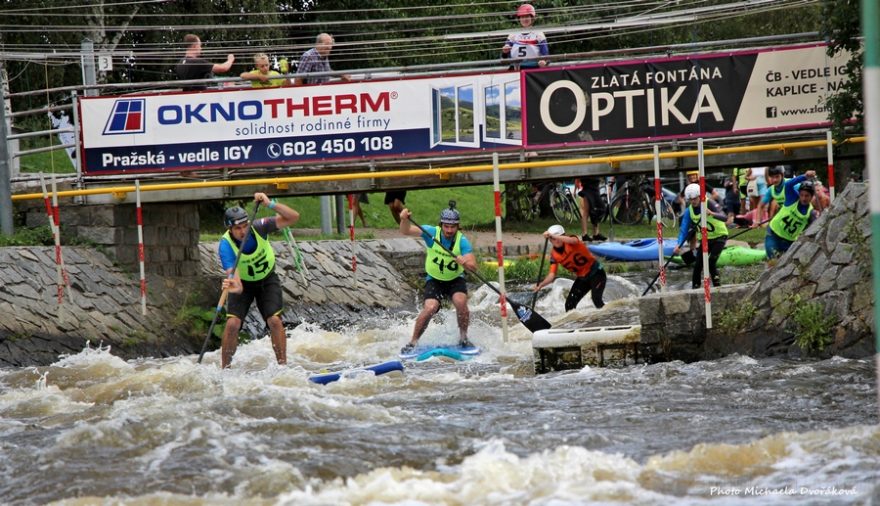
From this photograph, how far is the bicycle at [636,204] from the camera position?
2944cm

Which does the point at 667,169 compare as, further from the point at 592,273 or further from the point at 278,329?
the point at 278,329

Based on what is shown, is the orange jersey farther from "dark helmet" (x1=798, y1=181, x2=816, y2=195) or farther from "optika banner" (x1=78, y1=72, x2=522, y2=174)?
"dark helmet" (x1=798, y1=181, x2=816, y2=195)

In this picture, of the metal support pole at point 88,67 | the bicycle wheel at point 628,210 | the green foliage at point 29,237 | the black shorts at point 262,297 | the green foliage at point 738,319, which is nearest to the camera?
the green foliage at point 738,319

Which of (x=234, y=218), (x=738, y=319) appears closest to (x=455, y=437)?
(x=738, y=319)

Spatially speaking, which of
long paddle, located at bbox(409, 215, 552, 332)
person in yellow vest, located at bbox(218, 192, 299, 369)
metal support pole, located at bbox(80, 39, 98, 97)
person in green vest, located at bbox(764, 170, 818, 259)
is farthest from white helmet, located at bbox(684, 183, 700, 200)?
metal support pole, located at bbox(80, 39, 98, 97)

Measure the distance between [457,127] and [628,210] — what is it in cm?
1464

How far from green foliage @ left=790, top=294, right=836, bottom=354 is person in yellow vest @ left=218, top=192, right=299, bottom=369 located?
5013 millimetres

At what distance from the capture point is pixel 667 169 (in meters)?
15.9

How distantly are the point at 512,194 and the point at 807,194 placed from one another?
16.7 meters

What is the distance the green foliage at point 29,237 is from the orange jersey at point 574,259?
275 inches

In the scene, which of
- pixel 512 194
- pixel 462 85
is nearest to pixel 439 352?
pixel 462 85

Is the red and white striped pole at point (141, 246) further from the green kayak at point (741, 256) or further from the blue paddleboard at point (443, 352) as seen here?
the green kayak at point (741, 256)

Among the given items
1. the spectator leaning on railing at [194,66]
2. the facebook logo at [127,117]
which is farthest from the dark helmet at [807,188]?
the facebook logo at [127,117]

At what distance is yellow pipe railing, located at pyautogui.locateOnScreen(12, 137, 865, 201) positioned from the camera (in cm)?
1541
